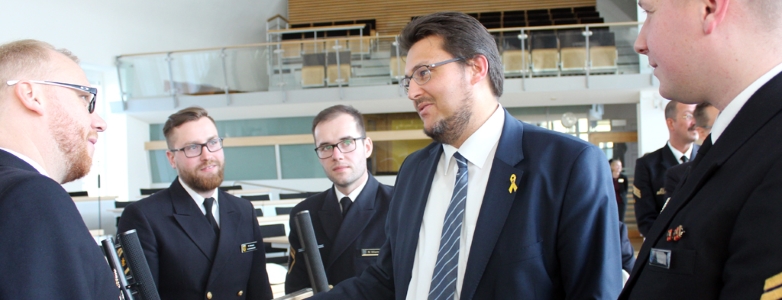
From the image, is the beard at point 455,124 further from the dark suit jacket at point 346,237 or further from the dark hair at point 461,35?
the dark suit jacket at point 346,237

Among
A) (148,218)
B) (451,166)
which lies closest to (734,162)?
(451,166)

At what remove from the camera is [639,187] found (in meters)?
3.43

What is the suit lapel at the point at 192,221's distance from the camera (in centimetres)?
237

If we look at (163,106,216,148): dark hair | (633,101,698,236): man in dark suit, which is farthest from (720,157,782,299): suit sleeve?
(633,101,698,236): man in dark suit

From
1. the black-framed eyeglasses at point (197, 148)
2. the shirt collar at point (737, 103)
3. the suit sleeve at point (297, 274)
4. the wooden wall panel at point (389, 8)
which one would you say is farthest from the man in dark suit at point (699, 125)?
the wooden wall panel at point (389, 8)

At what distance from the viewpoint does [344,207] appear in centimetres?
262

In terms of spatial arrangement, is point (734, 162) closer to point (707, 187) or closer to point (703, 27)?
point (707, 187)

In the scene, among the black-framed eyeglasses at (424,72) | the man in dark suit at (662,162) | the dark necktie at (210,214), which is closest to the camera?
the black-framed eyeglasses at (424,72)

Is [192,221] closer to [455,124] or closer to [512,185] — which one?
[455,124]

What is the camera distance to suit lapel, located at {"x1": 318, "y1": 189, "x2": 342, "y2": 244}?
8.48 feet

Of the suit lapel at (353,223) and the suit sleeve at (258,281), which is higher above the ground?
the suit lapel at (353,223)

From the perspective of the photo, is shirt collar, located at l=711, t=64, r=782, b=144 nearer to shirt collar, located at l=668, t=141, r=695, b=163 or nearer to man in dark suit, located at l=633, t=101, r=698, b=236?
man in dark suit, located at l=633, t=101, r=698, b=236

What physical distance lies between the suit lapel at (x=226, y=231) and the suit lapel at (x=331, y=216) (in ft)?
1.21

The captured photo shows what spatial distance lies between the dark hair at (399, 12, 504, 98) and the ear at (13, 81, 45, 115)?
999 mm
